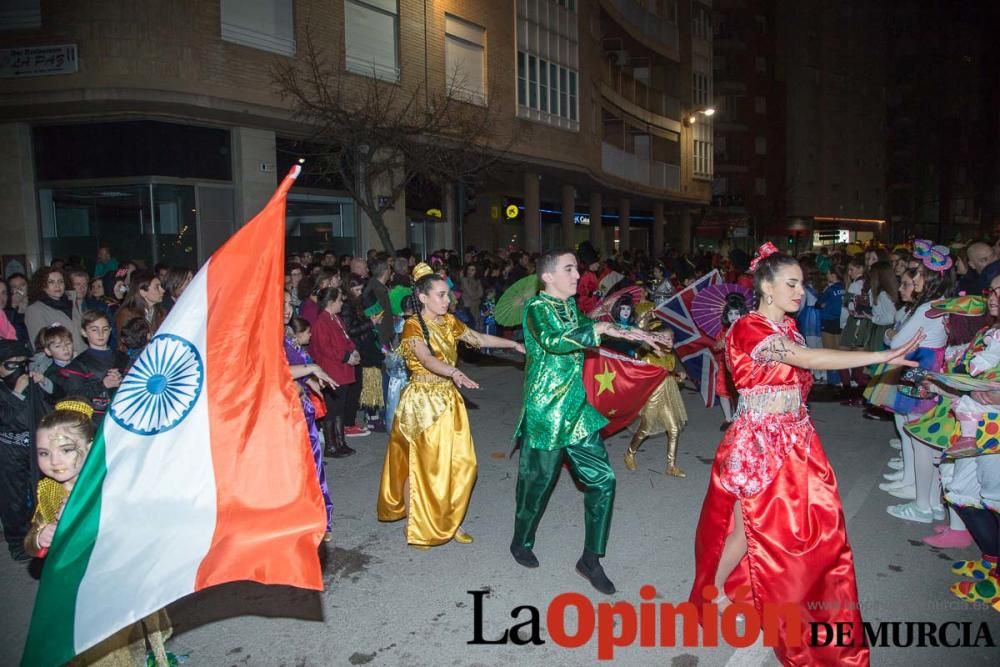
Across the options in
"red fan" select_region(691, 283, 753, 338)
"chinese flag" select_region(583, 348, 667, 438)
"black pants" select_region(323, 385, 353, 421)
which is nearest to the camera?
"chinese flag" select_region(583, 348, 667, 438)

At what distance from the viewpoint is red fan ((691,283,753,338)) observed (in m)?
8.54

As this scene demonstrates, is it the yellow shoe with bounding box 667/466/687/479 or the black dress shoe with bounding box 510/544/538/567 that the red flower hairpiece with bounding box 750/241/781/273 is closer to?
the black dress shoe with bounding box 510/544/538/567

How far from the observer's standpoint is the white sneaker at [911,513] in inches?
226

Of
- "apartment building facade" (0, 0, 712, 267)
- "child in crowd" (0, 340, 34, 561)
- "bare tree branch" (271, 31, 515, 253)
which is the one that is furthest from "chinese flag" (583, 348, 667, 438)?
"apartment building facade" (0, 0, 712, 267)

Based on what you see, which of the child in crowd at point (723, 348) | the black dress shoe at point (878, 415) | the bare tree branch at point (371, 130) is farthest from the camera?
the bare tree branch at point (371, 130)

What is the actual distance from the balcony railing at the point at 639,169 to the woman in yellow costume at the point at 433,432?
26.5 meters

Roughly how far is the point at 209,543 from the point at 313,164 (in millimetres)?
15852

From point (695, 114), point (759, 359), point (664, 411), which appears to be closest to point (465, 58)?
point (664, 411)

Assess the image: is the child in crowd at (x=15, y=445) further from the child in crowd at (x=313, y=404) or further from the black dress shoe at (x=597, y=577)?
the black dress shoe at (x=597, y=577)

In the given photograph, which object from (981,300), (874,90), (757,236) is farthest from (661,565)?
(874,90)

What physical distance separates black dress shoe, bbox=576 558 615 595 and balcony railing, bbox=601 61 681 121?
3012cm

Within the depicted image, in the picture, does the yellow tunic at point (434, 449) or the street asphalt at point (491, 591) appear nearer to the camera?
the street asphalt at point (491, 591)

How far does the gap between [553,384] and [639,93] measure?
3643 cm

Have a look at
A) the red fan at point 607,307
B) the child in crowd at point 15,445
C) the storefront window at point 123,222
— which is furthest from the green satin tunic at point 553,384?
the storefront window at point 123,222
